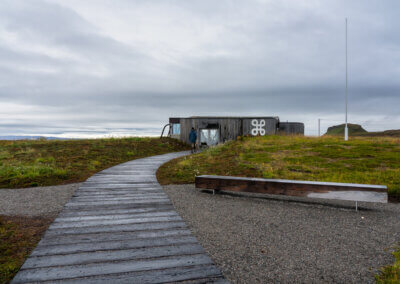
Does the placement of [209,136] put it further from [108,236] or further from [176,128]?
[108,236]

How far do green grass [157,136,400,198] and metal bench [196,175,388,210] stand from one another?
2155 millimetres

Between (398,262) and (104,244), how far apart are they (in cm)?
452

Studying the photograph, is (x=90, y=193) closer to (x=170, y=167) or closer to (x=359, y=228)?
(x=170, y=167)

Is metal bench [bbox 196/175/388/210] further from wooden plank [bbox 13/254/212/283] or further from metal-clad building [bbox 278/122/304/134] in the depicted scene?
metal-clad building [bbox 278/122/304/134]

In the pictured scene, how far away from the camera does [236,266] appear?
3611 mm

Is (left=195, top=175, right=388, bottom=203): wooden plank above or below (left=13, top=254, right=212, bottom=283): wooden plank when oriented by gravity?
above

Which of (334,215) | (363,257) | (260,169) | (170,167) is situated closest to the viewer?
(363,257)

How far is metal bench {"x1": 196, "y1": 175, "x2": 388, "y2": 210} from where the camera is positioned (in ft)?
20.7

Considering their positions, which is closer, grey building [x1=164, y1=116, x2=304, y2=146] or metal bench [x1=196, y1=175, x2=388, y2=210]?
metal bench [x1=196, y1=175, x2=388, y2=210]

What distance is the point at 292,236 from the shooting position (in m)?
4.78

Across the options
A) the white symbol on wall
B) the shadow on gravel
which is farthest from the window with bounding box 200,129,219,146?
the shadow on gravel

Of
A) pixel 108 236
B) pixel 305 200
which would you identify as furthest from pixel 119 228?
pixel 305 200

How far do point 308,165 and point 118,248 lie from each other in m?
9.48

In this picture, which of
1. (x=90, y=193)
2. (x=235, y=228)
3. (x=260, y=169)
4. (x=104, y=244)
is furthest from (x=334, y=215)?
(x=90, y=193)
